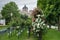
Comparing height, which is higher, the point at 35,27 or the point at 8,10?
the point at 8,10

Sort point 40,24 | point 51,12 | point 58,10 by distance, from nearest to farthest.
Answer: point 40,24
point 58,10
point 51,12

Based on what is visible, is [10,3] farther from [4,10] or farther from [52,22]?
[52,22]

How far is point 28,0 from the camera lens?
68.1 ft

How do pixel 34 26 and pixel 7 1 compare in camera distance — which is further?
pixel 7 1

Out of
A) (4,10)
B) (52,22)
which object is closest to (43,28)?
(52,22)

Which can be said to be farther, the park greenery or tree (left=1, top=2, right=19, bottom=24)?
tree (left=1, top=2, right=19, bottom=24)

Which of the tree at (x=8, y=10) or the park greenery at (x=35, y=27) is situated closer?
the park greenery at (x=35, y=27)

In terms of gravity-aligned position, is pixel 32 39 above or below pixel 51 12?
below

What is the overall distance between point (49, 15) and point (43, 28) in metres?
5.45

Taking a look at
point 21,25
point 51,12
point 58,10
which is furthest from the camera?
point 51,12

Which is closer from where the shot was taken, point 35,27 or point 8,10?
point 35,27

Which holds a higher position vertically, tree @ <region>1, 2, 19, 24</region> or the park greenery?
tree @ <region>1, 2, 19, 24</region>

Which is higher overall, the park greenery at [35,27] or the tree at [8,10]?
the tree at [8,10]

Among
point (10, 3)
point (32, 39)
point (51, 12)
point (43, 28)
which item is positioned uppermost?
point (10, 3)
